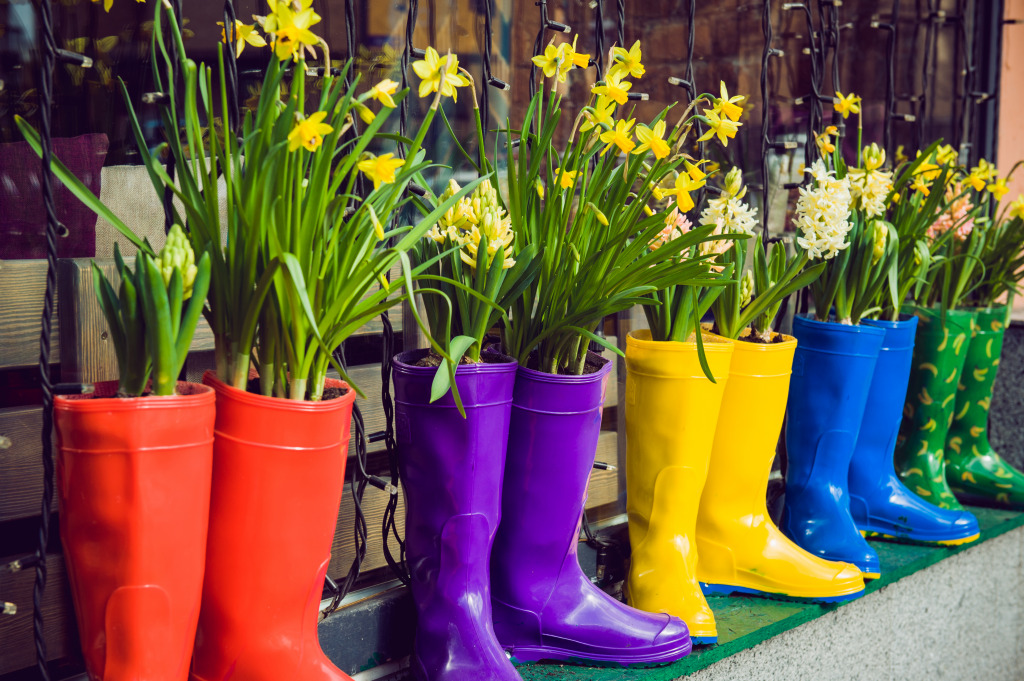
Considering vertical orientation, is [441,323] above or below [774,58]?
below

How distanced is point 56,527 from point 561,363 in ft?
2.15

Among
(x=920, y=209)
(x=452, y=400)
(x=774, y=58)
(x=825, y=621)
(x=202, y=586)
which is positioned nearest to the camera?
(x=202, y=586)

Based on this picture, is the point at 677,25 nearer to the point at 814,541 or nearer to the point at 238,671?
the point at 814,541

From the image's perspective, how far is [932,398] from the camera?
1599 millimetres

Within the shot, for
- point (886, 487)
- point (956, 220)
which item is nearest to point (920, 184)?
point (956, 220)

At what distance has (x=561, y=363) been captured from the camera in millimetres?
1021

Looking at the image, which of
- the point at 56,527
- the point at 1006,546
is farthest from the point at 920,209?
the point at 56,527

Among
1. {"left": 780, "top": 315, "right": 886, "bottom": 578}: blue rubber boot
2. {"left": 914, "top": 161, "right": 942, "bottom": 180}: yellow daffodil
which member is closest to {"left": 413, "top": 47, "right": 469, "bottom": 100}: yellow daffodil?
{"left": 780, "top": 315, "right": 886, "bottom": 578}: blue rubber boot

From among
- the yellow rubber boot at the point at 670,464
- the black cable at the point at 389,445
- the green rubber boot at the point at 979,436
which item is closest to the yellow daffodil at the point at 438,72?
the black cable at the point at 389,445

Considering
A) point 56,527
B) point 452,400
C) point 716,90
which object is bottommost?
point 56,527

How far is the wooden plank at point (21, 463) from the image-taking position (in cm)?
88

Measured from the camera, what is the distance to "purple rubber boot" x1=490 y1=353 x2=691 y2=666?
0.98 metres

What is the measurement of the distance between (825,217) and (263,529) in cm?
91

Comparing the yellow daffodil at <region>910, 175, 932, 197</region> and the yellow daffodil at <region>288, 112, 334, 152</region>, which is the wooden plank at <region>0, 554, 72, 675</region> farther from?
the yellow daffodil at <region>910, 175, 932, 197</region>
